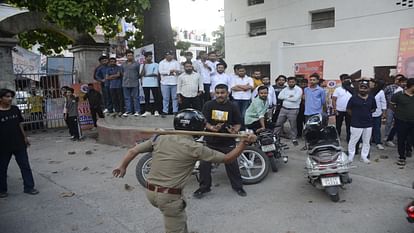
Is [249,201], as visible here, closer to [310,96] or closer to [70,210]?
[70,210]

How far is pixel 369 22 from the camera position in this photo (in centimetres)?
1424

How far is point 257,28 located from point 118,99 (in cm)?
1213

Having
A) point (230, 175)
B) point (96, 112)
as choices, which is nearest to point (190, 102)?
point (230, 175)

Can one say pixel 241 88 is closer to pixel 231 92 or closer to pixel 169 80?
pixel 231 92

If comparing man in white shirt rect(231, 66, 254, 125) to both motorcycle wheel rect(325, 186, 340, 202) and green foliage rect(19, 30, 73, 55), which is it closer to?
motorcycle wheel rect(325, 186, 340, 202)

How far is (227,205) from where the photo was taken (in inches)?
181

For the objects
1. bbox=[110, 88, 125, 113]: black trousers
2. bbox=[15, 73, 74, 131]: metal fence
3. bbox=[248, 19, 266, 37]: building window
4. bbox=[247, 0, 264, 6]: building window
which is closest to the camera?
bbox=[110, 88, 125, 113]: black trousers

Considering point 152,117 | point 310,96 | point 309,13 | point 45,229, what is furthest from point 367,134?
point 309,13

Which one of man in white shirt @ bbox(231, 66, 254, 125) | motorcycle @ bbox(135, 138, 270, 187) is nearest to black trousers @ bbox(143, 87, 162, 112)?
man in white shirt @ bbox(231, 66, 254, 125)

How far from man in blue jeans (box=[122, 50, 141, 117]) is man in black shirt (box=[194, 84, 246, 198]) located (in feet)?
12.0

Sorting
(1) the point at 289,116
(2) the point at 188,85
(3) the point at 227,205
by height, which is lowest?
(3) the point at 227,205

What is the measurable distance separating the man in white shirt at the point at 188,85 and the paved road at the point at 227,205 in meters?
2.01

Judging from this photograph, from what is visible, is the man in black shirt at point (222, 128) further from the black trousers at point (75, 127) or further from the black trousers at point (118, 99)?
the black trousers at point (75, 127)

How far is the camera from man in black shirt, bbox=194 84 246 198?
4.93 m
